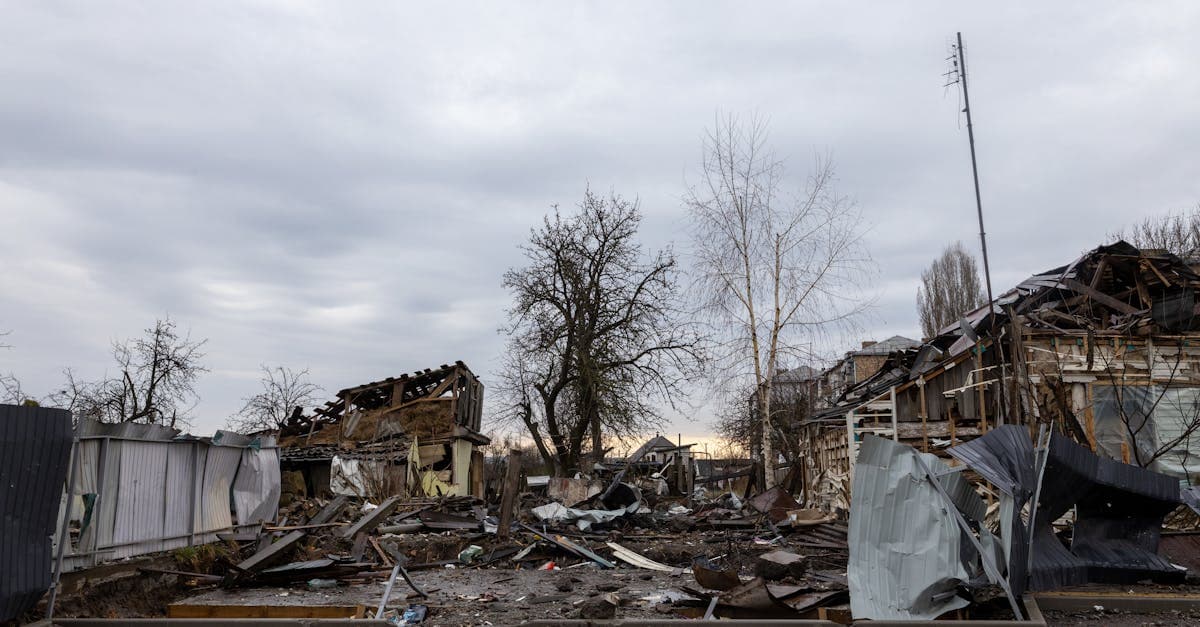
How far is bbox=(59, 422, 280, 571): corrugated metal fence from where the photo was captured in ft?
31.0

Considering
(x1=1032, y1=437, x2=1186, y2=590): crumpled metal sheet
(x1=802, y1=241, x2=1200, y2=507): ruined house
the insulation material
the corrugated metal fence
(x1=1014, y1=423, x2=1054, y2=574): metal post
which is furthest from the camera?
(x1=802, y1=241, x2=1200, y2=507): ruined house

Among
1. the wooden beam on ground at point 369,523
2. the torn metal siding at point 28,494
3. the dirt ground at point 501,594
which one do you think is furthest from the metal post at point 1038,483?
the wooden beam on ground at point 369,523

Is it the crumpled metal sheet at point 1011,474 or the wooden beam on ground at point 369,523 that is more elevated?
the crumpled metal sheet at point 1011,474

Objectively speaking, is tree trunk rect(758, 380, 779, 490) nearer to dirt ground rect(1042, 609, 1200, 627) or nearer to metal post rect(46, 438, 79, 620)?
dirt ground rect(1042, 609, 1200, 627)

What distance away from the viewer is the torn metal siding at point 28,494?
726 centimetres

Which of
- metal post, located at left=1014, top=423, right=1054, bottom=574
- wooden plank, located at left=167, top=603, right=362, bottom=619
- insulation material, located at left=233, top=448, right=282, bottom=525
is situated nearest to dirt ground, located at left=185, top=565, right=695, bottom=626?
wooden plank, located at left=167, top=603, right=362, bottom=619

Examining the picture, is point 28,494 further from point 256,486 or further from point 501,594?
point 256,486

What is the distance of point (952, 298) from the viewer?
48.2m

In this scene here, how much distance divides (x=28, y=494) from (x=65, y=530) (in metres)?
1.10

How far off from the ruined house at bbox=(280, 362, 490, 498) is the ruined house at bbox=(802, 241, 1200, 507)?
15.4 m

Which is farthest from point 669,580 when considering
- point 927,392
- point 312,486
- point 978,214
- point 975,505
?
point 312,486

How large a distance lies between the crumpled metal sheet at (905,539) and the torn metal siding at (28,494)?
764 cm

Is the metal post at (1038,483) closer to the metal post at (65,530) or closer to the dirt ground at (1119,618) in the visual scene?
the dirt ground at (1119,618)

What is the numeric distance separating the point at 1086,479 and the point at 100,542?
10933 millimetres
